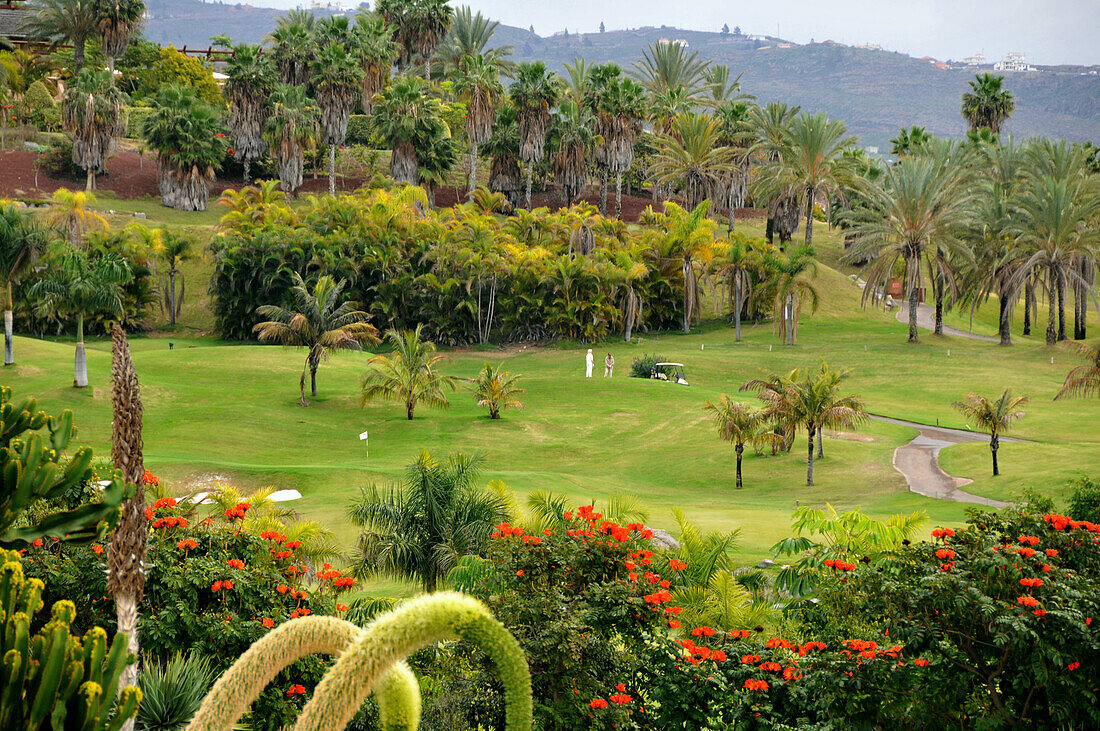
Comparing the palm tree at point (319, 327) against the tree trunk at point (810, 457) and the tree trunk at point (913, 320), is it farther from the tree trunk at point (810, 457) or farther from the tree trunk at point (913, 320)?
the tree trunk at point (913, 320)

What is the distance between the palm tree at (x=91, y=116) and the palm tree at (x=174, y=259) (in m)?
13.6

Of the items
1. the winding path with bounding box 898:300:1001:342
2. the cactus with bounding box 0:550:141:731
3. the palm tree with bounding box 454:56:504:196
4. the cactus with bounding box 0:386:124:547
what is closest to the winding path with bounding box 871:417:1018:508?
the cactus with bounding box 0:386:124:547

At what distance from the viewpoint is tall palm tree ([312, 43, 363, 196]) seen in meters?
65.8

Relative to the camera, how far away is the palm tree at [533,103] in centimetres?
6531

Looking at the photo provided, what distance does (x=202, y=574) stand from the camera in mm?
10828

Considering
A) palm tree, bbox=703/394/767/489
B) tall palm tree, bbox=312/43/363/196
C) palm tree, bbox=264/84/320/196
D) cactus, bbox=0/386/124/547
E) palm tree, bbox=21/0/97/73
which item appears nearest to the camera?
cactus, bbox=0/386/124/547

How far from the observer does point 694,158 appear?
63.8 m

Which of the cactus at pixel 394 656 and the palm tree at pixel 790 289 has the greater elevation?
the palm tree at pixel 790 289

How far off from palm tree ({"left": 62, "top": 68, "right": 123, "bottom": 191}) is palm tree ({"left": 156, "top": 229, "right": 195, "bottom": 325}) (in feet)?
44.8

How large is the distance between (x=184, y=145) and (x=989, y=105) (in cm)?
6121

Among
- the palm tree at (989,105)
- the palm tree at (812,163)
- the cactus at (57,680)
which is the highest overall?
the palm tree at (989,105)

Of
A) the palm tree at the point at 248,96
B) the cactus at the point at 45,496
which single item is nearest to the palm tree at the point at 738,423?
the cactus at the point at 45,496

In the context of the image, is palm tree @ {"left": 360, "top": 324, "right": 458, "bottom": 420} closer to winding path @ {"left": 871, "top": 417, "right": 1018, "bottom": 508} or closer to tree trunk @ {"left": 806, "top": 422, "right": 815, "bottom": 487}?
tree trunk @ {"left": 806, "top": 422, "right": 815, "bottom": 487}

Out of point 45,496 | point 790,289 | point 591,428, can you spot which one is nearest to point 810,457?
point 591,428
